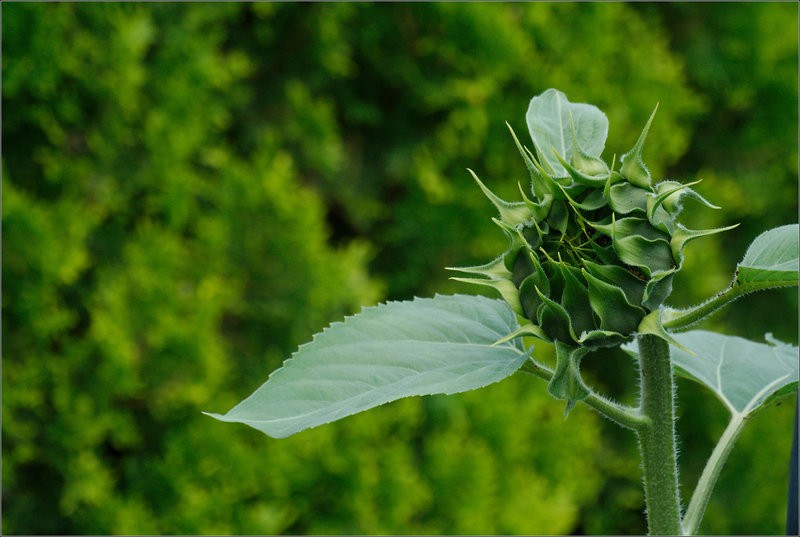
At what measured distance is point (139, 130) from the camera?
160 cm

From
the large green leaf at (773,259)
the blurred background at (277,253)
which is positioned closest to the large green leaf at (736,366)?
the large green leaf at (773,259)

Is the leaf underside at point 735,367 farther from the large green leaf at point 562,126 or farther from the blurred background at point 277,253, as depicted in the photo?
the blurred background at point 277,253

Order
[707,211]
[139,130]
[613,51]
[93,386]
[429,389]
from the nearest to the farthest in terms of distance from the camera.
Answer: [429,389] < [93,386] < [139,130] < [613,51] < [707,211]

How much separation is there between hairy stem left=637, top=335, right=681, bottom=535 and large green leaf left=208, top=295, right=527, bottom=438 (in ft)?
0.16

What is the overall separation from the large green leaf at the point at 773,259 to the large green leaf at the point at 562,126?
77mm

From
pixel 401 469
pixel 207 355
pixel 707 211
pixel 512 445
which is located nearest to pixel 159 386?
pixel 207 355

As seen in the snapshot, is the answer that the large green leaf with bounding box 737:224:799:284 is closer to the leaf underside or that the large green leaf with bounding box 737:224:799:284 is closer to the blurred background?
the leaf underside

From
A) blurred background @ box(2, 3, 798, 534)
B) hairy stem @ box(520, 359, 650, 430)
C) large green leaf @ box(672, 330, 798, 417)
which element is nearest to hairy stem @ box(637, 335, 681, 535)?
hairy stem @ box(520, 359, 650, 430)

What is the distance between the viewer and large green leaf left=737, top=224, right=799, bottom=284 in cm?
29

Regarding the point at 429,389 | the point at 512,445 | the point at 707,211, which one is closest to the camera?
the point at 429,389

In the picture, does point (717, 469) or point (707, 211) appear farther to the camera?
point (707, 211)

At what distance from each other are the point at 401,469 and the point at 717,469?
1287 mm

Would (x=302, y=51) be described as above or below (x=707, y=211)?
above

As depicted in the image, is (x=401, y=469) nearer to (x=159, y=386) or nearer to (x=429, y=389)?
(x=159, y=386)
